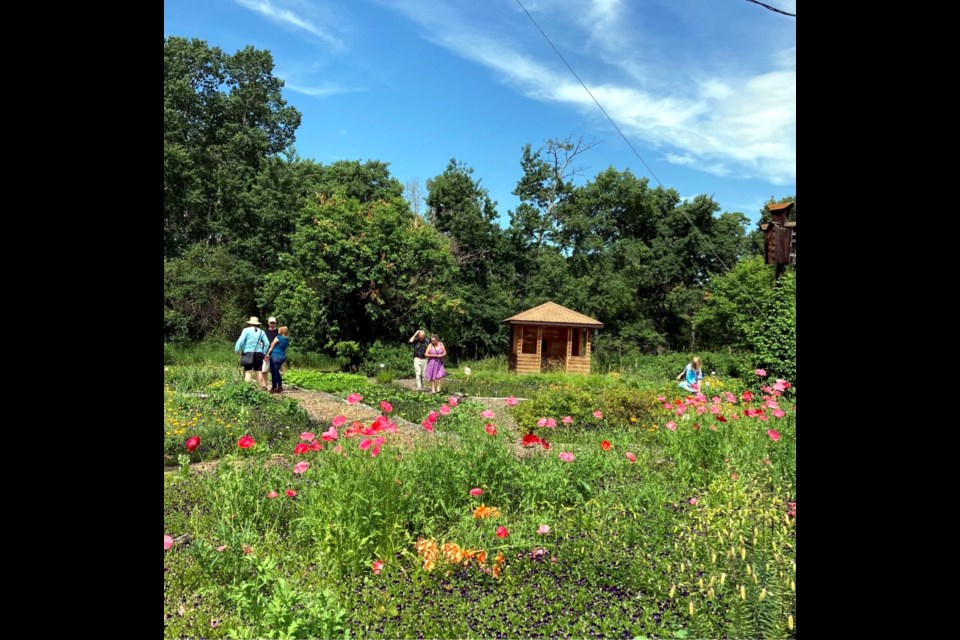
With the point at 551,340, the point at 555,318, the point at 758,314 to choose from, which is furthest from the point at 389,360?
the point at 758,314

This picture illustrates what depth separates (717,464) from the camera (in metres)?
4.46

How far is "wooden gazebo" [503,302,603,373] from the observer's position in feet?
76.1

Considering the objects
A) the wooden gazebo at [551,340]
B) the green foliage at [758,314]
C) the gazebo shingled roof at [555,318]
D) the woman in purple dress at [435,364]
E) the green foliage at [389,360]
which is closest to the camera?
the green foliage at [758,314]

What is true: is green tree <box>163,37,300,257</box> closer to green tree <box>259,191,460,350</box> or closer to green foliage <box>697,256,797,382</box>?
green tree <box>259,191,460,350</box>

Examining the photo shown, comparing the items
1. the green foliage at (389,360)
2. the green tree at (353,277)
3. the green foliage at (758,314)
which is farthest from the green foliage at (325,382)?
the green foliage at (758,314)

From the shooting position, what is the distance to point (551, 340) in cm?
2459

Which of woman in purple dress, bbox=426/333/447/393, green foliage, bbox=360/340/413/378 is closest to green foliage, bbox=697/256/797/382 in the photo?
woman in purple dress, bbox=426/333/447/393

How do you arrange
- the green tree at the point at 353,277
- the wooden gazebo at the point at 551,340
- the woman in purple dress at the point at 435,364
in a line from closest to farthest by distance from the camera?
the woman in purple dress at the point at 435,364 → the green tree at the point at 353,277 → the wooden gazebo at the point at 551,340

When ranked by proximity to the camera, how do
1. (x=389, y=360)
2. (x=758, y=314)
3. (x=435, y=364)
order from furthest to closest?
(x=389, y=360) → (x=758, y=314) → (x=435, y=364)

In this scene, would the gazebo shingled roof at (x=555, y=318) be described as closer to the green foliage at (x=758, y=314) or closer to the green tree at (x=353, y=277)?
the green tree at (x=353, y=277)

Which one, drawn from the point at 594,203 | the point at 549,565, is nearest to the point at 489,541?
the point at 549,565

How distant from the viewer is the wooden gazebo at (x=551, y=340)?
23188mm

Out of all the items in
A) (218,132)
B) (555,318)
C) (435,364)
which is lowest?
(435,364)

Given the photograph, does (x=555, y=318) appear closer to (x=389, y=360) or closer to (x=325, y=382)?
(x=389, y=360)
